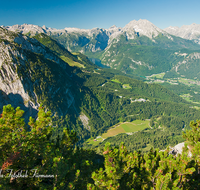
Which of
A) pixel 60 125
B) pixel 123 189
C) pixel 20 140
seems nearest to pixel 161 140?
pixel 60 125

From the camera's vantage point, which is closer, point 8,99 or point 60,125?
point 8,99

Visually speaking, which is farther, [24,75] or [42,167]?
[24,75]

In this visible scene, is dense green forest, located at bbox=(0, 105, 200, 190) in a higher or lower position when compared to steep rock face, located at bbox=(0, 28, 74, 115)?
lower

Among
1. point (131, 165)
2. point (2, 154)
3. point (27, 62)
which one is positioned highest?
point (27, 62)

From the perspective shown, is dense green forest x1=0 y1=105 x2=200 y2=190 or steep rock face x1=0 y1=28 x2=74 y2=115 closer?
dense green forest x1=0 y1=105 x2=200 y2=190

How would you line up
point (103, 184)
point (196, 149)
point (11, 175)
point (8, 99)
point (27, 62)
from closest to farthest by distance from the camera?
point (11, 175) < point (103, 184) < point (196, 149) < point (8, 99) < point (27, 62)

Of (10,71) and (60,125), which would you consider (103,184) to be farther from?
(60,125)

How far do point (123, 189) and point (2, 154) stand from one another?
1901cm

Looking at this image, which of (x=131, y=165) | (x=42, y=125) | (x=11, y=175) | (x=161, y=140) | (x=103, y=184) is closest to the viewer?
(x=11, y=175)

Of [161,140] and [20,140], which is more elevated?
[20,140]

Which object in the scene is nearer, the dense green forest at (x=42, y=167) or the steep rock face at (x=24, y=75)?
the dense green forest at (x=42, y=167)

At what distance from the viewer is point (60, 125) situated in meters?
186

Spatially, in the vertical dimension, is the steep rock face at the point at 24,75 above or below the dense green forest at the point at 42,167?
above

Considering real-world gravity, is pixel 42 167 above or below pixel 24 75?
below
